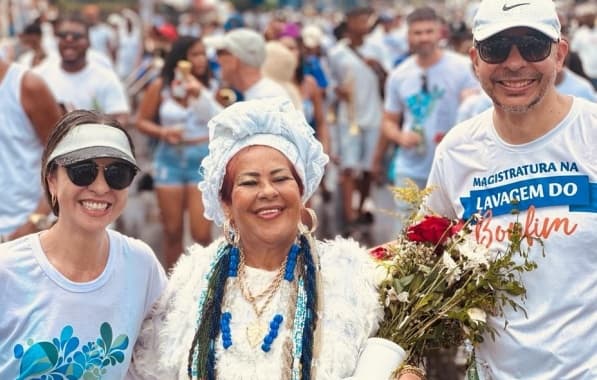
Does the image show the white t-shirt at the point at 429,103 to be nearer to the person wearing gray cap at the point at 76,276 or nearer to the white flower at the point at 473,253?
the white flower at the point at 473,253

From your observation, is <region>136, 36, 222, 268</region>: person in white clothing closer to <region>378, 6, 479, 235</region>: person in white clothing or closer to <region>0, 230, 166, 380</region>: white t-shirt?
<region>378, 6, 479, 235</region>: person in white clothing

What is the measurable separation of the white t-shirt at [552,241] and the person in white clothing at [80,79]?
4637mm

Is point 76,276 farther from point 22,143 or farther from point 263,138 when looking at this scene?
point 22,143

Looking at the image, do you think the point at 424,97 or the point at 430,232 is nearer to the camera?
the point at 430,232

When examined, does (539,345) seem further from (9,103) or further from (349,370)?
(9,103)

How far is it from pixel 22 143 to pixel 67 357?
7.85ft

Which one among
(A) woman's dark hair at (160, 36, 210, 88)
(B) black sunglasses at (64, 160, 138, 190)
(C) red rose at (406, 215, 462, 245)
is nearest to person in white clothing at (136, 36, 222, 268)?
(A) woman's dark hair at (160, 36, 210, 88)

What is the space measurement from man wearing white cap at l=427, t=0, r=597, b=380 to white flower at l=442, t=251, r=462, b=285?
140 millimetres

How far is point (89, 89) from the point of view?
7945mm

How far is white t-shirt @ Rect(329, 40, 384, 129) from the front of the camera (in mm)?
11930

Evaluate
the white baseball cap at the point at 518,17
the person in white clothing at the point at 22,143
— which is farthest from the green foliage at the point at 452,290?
the person in white clothing at the point at 22,143

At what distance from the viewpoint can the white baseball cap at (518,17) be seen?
3639 mm

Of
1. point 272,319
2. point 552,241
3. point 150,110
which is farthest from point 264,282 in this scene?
point 150,110

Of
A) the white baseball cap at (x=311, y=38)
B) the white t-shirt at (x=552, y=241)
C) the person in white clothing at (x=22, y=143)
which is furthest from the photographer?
the white baseball cap at (x=311, y=38)
